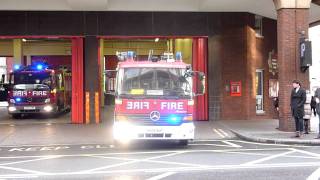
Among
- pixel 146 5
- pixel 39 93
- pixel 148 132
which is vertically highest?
pixel 146 5

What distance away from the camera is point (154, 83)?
567 inches

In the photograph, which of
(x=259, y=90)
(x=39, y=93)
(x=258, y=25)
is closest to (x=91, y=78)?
(x=39, y=93)

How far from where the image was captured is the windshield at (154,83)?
46.8ft

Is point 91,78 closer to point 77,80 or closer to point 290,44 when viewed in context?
point 77,80

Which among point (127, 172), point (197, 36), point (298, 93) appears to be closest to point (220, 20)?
point (197, 36)

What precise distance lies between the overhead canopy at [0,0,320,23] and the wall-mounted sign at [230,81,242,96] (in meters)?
3.17

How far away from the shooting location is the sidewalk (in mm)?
15938

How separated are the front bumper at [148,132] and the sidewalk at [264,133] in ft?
11.3

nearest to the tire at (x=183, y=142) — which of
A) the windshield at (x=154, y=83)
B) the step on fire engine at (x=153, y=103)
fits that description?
the step on fire engine at (x=153, y=103)

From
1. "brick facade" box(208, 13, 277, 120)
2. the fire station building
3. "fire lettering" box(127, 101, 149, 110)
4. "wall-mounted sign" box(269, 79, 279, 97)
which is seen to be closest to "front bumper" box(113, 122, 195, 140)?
"fire lettering" box(127, 101, 149, 110)

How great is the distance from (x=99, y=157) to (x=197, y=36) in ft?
39.0

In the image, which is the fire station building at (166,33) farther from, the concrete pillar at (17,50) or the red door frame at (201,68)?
the concrete pillar at (17,50)

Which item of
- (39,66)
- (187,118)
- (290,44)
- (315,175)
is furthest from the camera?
(39,66)

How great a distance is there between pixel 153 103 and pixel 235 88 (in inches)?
418
